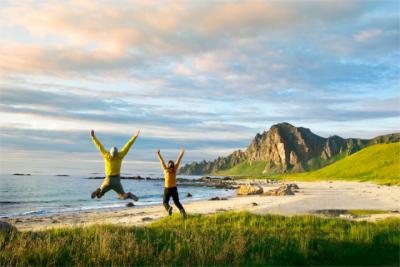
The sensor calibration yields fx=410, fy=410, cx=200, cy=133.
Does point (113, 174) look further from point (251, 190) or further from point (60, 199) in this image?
point (251, 190)

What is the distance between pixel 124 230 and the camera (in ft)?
52.4

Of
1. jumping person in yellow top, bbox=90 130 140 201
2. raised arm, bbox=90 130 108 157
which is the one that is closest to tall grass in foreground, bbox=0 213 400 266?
jumping person in yellow top, bbox=90 130 140 201

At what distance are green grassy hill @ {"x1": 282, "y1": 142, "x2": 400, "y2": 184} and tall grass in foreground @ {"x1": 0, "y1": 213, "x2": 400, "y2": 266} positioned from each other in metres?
91.9

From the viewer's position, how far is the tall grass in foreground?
41.9 ft

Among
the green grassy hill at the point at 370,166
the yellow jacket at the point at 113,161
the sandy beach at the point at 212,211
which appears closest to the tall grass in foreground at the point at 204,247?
the yellow jacket at the point at 113,161

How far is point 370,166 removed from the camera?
124750 millimetres

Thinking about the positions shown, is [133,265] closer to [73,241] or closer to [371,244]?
[73,241]

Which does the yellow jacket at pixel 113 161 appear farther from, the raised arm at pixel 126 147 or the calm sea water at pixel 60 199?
the calm sea water at pixel 60 199

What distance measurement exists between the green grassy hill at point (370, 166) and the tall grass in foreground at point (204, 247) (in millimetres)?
91906

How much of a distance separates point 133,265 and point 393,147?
5342 inches

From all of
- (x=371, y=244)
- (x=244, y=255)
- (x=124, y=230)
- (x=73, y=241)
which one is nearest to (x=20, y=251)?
(x=73, y=241)

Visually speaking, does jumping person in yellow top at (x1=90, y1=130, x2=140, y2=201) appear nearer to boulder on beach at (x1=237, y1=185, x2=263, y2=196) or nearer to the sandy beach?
the sandy beach

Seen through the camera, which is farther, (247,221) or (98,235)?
(247,221)

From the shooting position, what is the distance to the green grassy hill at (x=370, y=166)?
359 ft
